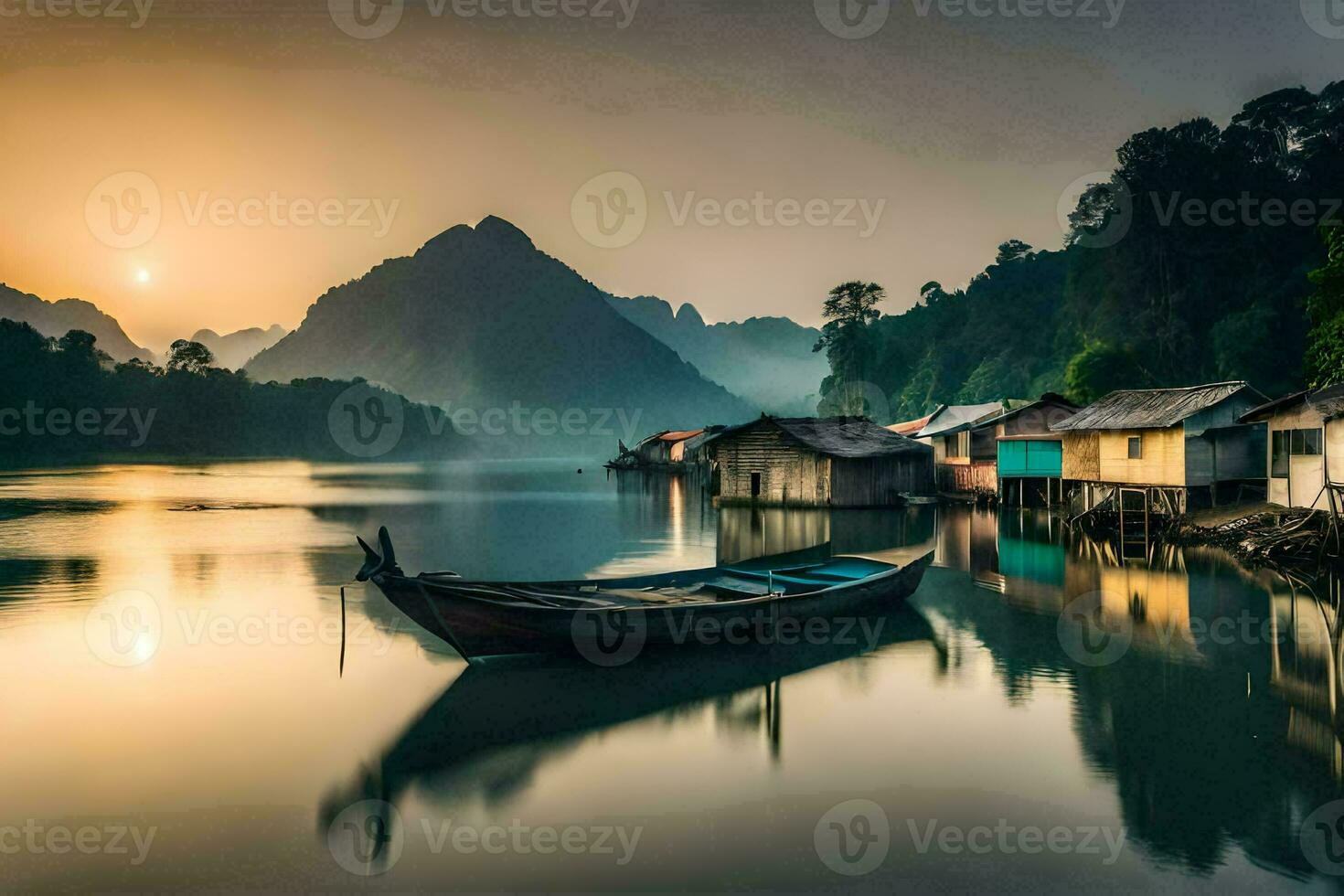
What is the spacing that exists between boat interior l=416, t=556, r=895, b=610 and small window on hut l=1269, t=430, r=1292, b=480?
1580 cm

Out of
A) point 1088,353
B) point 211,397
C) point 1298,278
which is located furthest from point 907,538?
point 211,397

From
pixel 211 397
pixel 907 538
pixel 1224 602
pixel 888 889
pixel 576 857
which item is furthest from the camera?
pixel 211 397

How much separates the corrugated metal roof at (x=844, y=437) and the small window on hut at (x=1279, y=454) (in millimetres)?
16590

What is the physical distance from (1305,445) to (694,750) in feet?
74.5

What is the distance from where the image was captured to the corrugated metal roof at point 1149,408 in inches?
1121

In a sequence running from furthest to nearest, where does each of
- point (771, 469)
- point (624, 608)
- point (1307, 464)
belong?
point (771, 469), point (1307, 464), point (624, 608)

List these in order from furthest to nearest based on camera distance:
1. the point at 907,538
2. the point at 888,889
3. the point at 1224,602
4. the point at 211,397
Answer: the point at 211,397 < the point at 907,538 < the point at 1224,602 < the point at 888,889

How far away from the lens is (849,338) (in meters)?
100

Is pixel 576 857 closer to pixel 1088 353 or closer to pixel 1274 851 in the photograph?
pixel 1274 851

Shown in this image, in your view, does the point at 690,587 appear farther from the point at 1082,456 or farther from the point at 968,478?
the point at 968,478

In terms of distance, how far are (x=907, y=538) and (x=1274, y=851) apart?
2281 cm

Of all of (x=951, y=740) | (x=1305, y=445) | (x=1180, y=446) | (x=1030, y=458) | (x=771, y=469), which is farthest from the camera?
(x=771, y=469)

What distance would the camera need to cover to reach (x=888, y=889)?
24.2 ft

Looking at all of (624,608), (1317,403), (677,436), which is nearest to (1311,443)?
(1317,403)
